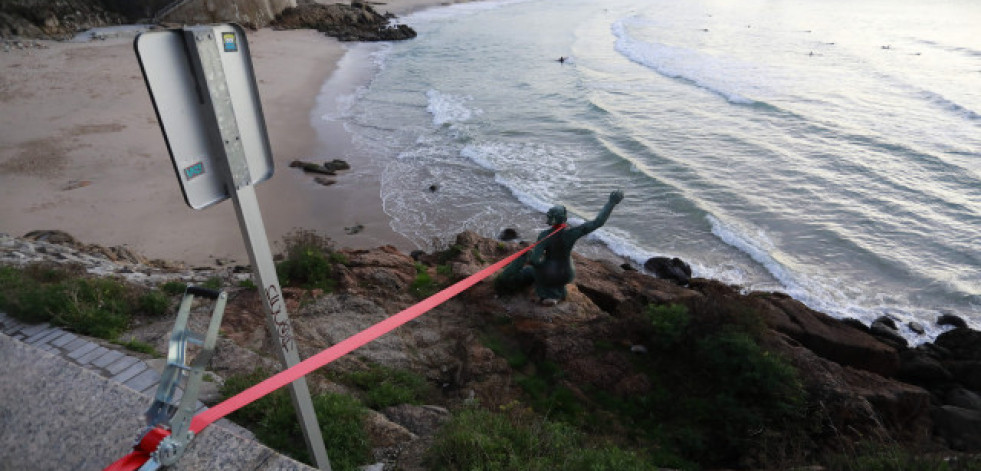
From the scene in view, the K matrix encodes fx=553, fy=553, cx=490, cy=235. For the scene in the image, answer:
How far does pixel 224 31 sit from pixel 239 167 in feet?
2.05

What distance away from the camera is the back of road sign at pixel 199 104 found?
7.57 feet

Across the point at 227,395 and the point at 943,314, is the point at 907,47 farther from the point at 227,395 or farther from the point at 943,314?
the point at 227,395

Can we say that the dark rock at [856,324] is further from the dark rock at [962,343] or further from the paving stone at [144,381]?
the paving stone at [144,381]

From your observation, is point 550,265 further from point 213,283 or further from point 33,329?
point 33,329

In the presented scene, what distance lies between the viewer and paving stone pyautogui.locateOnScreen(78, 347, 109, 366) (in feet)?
16.7

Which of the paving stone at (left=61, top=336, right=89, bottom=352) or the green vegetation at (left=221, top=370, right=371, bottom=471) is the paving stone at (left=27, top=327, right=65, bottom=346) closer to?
the paving stone at (left=61, top=336, right=89, bottom=352)

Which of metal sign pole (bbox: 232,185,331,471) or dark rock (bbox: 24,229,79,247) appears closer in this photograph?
metal sign pole (bbox: 232,185,331,471)

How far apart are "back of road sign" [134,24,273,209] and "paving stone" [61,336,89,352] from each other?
157 inches

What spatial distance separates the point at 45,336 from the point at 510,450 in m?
4.81

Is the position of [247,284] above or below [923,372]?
above

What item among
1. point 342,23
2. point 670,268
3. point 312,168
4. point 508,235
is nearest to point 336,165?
point 312,168

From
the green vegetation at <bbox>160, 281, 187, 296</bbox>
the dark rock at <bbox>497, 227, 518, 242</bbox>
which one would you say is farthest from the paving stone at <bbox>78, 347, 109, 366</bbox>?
the dark rock at <bbox>497, 227, 518, 242</bbox>

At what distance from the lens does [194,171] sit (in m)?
2.53

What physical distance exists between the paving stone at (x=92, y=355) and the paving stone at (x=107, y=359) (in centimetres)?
5
